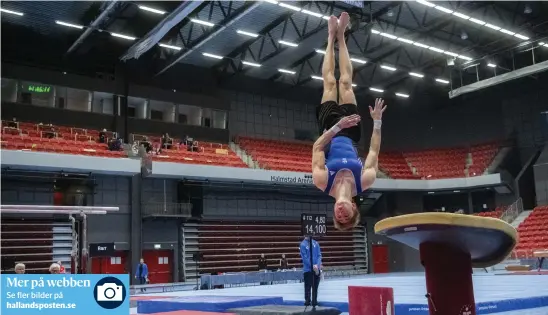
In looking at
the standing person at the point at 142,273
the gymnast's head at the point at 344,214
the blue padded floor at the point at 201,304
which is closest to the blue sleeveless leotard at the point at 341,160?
the gymnast's head at the point at 344,214

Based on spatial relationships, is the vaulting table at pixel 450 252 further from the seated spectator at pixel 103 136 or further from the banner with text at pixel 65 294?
the seated spectator at pixel 103 136

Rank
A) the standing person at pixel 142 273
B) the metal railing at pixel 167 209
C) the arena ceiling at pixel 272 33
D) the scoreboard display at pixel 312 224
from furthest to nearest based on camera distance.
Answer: the metal railing at pixel 167 209 < the arena ceiling at pixel 272 33 < the standing person at pixel 142 273 < the scoreboard display at pixel 312 224

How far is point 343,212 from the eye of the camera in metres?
5.08

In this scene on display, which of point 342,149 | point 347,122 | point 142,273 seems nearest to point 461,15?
point 142,273

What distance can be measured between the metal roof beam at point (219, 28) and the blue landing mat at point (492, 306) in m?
10.5

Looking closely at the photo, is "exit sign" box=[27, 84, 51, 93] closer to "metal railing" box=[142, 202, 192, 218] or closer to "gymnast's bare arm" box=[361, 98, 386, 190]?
"metal railing" box=[142, 202, 192, 218]

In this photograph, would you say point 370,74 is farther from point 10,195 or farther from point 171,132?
point 10,195

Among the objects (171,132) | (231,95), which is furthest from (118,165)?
(231,95)

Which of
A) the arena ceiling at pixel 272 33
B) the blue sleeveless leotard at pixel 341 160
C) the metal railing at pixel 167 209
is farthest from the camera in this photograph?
the metal railing at pixel 167 209

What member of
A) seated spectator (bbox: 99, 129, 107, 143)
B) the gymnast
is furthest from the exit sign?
the gymnast

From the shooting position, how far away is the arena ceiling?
1791 cm

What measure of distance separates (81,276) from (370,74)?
2243 cm

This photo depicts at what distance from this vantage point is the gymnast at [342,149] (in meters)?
5.30

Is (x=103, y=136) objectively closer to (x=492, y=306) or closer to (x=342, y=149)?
(x=492, y=306)
